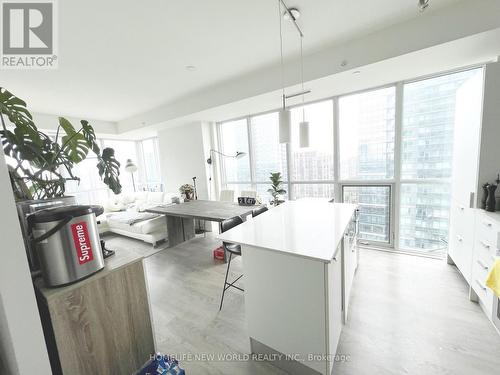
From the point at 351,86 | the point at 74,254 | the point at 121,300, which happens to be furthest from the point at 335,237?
the point at 351,86

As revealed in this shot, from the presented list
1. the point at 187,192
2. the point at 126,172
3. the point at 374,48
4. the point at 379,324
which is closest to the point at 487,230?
the point at 379,324

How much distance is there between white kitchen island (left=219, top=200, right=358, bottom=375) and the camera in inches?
49.6

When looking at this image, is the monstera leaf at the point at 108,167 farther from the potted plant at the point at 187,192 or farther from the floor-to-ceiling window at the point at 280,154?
the potted plant at the point at 187,192

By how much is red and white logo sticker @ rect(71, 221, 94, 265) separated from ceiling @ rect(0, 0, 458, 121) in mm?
1876

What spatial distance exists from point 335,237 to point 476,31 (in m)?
2.33

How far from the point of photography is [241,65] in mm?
2957

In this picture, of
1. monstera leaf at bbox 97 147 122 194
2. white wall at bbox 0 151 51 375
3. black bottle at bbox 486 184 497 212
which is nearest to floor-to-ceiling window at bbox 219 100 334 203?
black bottle at bbox 486 184 497 212

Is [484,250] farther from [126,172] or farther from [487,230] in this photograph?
[126,172]

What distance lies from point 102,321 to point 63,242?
545mm

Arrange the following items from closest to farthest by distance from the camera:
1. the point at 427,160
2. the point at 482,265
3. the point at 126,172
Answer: the point at 482,265 < the point at 427,160 < the point at 126,172

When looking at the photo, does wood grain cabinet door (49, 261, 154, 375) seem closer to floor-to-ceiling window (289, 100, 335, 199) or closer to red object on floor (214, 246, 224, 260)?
red object on floor (214, 246, 224, 260)

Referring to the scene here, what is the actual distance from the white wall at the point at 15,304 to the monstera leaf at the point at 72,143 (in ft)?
1.86

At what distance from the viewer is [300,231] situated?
1.69 metres

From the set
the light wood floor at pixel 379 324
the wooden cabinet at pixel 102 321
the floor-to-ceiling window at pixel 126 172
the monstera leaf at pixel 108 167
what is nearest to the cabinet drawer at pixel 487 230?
the light wood floor at pixel 379 324
